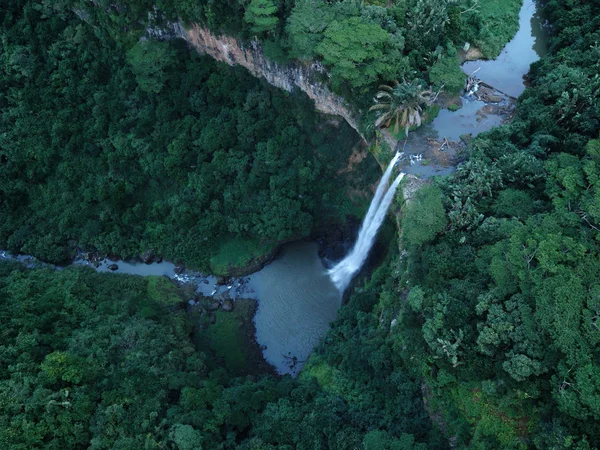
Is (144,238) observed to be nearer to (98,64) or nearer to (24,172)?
(24,172)

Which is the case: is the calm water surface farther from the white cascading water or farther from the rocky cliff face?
the white cascading water

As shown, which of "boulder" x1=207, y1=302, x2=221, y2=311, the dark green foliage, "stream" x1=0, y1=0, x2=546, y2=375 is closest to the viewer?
the dark green foliage

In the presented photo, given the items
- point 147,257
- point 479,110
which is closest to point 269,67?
point 479,110

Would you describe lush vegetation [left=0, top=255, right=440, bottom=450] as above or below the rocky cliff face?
below

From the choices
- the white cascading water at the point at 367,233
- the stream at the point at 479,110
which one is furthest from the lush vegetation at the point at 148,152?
the stream at the point at 479,110

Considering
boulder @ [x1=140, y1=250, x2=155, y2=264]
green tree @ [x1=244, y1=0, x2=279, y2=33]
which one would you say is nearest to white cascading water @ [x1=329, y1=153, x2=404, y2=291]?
green tree @ [x1=244, y1=0, x2=279, y2=33]

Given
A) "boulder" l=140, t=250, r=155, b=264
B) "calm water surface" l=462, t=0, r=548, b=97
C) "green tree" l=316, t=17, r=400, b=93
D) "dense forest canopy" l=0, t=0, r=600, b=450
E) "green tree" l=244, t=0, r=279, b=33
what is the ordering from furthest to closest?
"boulder" l=140, t=250, r=155, b=264 → "calm water surface" l=462, t=0, r=548, b=97 → "green tree" l=244, t=0, r=279, b=33 → "green tree" l=316, t=17, r=400, b=93 → "dense forest canopy" l=0, t=0, r=600, b=450
